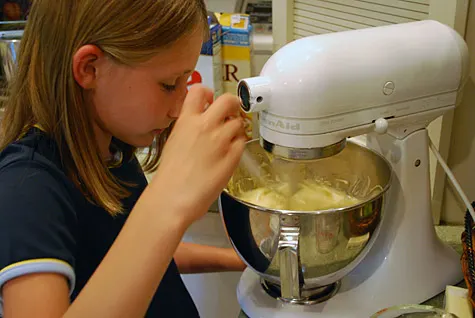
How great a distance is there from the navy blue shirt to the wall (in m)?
0.64

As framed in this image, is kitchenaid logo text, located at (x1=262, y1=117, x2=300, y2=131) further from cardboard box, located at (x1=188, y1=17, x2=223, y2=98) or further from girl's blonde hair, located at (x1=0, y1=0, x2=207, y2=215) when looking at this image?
cardboard box, located at (x1=188, y1=17, x2=223, y2=98)

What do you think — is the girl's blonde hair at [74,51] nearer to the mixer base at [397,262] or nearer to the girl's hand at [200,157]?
the girl's hand at [200,157]

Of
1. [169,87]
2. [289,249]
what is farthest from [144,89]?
[289,249]

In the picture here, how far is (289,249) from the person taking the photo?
667mm

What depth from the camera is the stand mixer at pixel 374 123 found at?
0.65m

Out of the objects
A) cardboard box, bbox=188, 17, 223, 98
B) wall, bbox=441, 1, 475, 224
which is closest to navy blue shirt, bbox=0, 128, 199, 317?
cardboard box, bbox=188, 17, 223, 98

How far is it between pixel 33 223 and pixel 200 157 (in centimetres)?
22

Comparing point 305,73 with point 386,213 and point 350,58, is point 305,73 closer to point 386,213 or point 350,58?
point 350,58

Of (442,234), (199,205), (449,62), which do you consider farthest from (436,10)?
(199,205)

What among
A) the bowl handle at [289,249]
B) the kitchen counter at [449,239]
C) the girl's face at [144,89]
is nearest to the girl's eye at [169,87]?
the girl's face at [144,89]

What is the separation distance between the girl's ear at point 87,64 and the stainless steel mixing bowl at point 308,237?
0.81ft

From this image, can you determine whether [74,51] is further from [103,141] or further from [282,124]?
[282,124]

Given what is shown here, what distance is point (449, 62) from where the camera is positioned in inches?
27.8

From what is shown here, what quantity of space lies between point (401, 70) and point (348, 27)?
Answer: 1.25 ft
